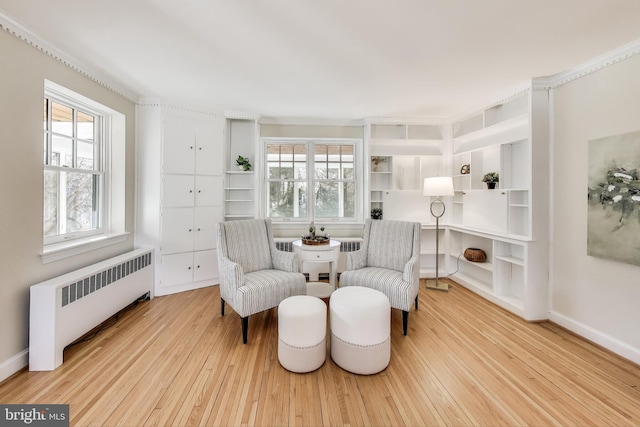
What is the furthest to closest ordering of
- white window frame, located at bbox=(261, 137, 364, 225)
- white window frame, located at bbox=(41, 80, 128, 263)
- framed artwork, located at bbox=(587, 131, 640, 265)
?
white window frame, located at bbox=(261, 137, 364, 225)
white window frame, located at bbox=(41, 80, 128, 263)
framed artwork, located at bbox=(587, 131, 640, 265)

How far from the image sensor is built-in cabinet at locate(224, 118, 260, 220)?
4.05 m

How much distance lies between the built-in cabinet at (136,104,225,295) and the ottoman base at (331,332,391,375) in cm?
250

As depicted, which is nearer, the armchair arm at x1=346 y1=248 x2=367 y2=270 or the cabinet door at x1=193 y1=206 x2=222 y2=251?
the armchair arm at x1=346 y1=248 x2=367 y2=270

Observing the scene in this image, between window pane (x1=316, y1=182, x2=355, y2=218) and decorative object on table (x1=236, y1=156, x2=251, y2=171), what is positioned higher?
decorative object on table (x1=236, y1=156, x2=251, y2=171)

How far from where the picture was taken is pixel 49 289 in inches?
76.7

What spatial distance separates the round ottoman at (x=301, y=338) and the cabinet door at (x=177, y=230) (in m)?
2.16

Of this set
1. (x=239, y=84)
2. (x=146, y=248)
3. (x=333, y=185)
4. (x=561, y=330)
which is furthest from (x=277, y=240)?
(x=561, y=330)

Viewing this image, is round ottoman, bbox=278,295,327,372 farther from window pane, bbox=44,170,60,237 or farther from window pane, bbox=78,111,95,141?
window pane, bbox=78,111,95,141

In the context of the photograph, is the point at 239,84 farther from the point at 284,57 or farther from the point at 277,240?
the point at 277,240

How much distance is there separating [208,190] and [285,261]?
1665 millimetres

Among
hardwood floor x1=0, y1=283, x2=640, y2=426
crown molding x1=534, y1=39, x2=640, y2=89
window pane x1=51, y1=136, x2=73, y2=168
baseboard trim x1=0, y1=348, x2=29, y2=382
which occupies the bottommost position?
hardwood floor x1=0, y1=283, x2=640, y2=426

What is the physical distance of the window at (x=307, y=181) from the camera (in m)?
4.23

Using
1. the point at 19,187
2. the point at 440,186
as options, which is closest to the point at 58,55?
the point at 19,187

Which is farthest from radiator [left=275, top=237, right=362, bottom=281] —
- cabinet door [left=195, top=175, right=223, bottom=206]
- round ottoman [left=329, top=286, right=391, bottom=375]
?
round ottoman [left=329, top=286, right=391, bottom=375]
